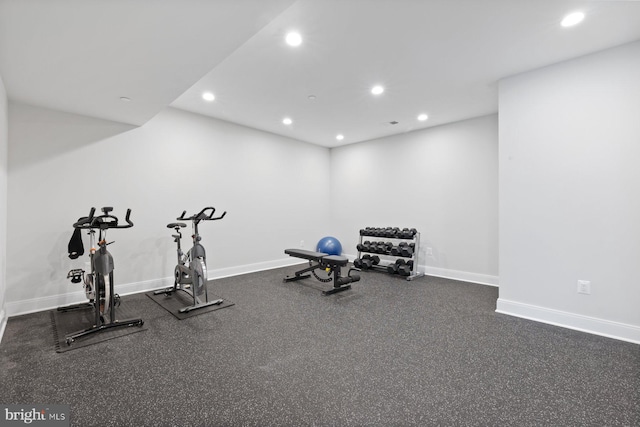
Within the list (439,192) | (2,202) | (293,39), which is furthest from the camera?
(439,192)

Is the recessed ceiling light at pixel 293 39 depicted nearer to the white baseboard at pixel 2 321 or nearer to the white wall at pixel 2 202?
the white wall at pixel 2 202

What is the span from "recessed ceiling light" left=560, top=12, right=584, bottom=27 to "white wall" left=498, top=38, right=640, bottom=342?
694 millimetres

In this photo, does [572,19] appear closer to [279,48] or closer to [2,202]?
[279,48]

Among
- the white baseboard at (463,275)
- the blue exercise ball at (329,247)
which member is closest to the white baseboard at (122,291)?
the blue exercise ball at (329,247)

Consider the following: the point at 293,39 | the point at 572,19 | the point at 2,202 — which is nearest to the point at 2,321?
the point at 2,202

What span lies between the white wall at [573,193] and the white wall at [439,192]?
1.40 meters

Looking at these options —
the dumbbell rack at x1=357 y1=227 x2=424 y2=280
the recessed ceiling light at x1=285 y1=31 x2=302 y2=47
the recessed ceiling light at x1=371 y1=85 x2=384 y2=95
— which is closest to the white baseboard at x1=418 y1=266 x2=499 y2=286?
the dumbbell rack at x1=357 y1=227 x2=424 y2=280

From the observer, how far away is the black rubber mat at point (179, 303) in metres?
3.18

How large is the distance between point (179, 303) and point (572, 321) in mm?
4263

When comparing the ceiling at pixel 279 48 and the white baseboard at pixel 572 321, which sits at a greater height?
the ceiling at pixel 279 48

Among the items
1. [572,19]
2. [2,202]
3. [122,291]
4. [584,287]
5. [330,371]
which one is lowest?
[330,371]
